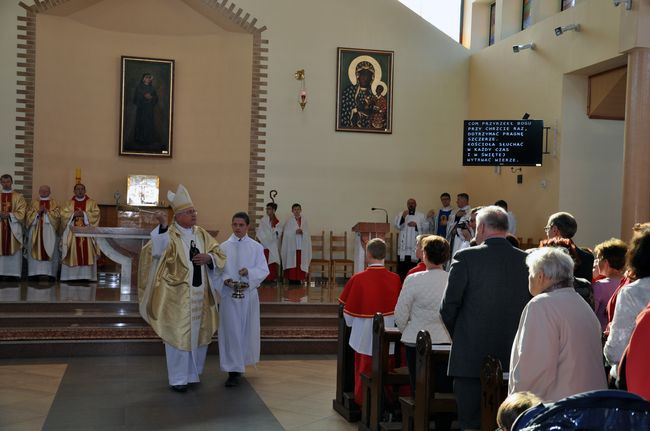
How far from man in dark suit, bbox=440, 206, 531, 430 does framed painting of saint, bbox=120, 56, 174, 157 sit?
11.0 meters

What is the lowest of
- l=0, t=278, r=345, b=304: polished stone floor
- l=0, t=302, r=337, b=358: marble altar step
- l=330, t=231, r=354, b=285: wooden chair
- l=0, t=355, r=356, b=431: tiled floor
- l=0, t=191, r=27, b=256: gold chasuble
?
l=0, t=355, r=356, b=431: tiled floor

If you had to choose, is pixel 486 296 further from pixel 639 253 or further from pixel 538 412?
pixel 538 412

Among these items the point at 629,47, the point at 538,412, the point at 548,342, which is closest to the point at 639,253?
the point at 548,342

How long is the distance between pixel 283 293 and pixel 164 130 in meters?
4.57

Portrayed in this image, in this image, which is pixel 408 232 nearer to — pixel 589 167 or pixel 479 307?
pixel 589 167

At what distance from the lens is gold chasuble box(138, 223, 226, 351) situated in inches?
263

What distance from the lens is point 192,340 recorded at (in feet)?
22.0

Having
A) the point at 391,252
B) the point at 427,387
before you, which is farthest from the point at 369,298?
the point at 391,252

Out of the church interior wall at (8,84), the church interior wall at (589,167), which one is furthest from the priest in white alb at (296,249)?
the church interior wall at (8,84)

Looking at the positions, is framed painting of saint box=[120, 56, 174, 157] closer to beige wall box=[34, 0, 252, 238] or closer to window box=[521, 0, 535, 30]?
beige wall box=[34, 0, 252, 238]

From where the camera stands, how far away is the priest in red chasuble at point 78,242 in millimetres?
12297

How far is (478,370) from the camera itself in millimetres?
4027

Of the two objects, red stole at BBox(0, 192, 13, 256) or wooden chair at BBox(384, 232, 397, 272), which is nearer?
red stole at BBox(0, 192, 13, 256)

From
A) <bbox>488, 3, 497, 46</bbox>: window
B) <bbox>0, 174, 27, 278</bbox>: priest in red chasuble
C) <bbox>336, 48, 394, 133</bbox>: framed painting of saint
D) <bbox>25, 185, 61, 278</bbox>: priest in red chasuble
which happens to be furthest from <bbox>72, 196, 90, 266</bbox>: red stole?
<bbox>488, 3, 497, 46</bbox>: window
